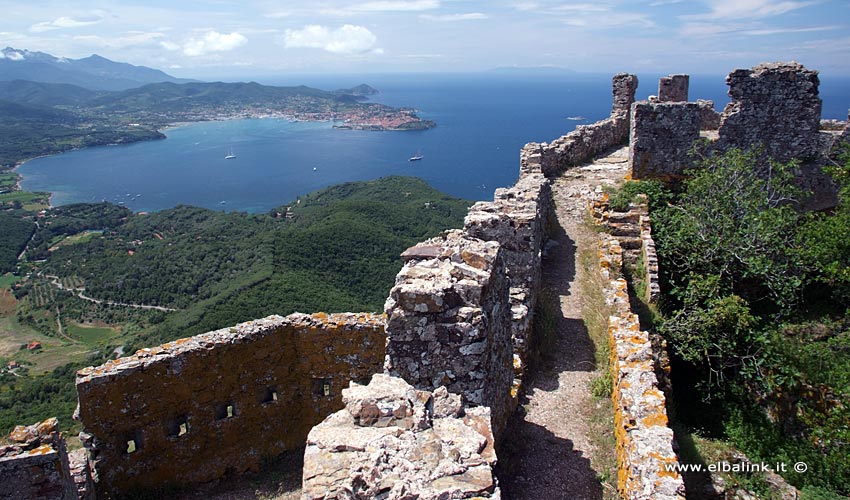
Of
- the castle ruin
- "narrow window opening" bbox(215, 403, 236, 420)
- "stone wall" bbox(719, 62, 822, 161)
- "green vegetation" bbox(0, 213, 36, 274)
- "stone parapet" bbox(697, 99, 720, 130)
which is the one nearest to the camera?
the castle ruin

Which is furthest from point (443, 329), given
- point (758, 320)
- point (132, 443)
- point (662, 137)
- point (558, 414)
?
point (662, 137)

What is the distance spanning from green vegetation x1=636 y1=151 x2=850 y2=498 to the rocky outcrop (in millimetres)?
5141

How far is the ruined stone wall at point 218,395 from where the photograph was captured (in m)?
7.00

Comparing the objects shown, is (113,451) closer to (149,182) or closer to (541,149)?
(541,149)

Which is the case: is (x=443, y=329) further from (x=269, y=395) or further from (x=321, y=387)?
(x=269, y=395)

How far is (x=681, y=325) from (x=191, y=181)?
127 meters

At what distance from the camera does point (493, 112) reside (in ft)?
633

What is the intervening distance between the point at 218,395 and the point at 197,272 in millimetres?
51696

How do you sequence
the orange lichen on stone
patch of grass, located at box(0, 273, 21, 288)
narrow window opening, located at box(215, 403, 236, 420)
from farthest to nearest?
patch of grass, located at box(0, 273, 21, 288)
narrow window opening, located at box(215, 403, 236, 420)
the orange lichen on stone

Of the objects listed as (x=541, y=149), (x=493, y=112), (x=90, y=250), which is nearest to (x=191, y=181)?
(x=90, y=250)

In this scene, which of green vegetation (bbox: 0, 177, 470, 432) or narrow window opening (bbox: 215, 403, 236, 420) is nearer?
narrow window opening (bbox: 215, 403, 236, 420)

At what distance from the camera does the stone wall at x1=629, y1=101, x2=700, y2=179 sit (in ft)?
42.9

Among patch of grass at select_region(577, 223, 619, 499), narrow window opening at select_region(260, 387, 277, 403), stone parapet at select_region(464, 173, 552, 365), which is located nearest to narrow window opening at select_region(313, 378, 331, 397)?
narrow window opening at select_region(260, 387, 277, 403)

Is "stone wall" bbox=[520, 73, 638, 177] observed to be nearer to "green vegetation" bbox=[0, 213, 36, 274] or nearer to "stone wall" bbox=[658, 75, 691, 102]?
"stone wall" bbox=[658, 75, 691, 102]
